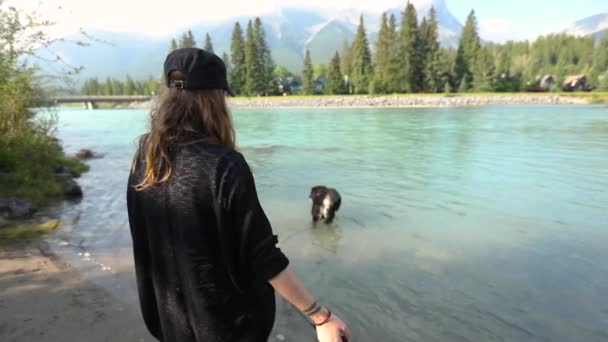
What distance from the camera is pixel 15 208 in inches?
306

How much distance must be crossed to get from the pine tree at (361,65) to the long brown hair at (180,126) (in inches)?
3083

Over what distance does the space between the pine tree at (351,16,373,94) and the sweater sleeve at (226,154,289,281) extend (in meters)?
78.5

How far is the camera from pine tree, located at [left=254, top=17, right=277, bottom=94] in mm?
85562

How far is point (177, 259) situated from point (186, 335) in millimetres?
379

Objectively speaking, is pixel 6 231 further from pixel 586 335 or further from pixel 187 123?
pixel 586 335

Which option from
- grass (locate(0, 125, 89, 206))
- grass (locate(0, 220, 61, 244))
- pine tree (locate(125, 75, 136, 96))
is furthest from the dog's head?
pine tree (locate(125, 75, 136, 96))

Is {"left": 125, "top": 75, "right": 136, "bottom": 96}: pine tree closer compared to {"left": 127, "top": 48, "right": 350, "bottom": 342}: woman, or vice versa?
{"left": 127, "top": 48, "right": 350, "bottom": 342}: woman

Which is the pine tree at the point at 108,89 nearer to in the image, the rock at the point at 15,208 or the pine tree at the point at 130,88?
the pine tree at the point at 130,88

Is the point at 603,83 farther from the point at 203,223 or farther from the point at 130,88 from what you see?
the point at 130,88

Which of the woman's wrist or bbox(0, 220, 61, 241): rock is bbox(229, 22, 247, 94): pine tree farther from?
the woman's wrist

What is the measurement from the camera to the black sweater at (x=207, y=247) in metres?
1.51

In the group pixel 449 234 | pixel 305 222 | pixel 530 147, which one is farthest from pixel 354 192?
pixel 530 147

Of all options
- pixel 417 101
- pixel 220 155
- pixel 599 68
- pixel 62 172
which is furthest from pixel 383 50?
pixel 220 155

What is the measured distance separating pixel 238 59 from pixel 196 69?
8809 cm
